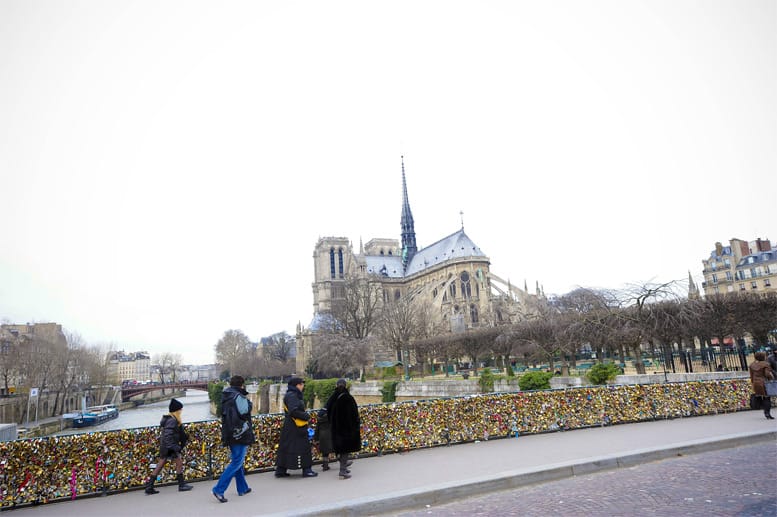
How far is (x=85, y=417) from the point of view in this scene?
4875cm

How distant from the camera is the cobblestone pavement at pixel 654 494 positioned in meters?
5.84

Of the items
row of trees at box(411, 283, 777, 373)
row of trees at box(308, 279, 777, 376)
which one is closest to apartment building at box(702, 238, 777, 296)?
row of trees at box(308, 279, 777, 376)

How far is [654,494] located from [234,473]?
529cm

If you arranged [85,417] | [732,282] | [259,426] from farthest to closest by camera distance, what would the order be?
[732,282]
[85,417]
[259,426]

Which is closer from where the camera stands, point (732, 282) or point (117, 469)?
point (117, 469)

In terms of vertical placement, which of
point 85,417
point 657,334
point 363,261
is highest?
point 363,261

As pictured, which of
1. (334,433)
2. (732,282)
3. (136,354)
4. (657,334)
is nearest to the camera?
(334,433)

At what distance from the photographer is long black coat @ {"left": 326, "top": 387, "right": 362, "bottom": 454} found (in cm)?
796

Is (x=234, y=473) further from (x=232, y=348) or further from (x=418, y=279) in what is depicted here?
(x=232, y=348)

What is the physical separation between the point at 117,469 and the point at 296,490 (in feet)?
8.71

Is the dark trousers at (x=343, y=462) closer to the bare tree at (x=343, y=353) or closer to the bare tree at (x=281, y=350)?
the bare tree at (x=343, y=353)

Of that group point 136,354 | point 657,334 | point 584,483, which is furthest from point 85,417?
point 136,354

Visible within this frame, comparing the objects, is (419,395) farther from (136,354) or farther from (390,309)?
(136,354)

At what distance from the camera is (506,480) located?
7344mm
